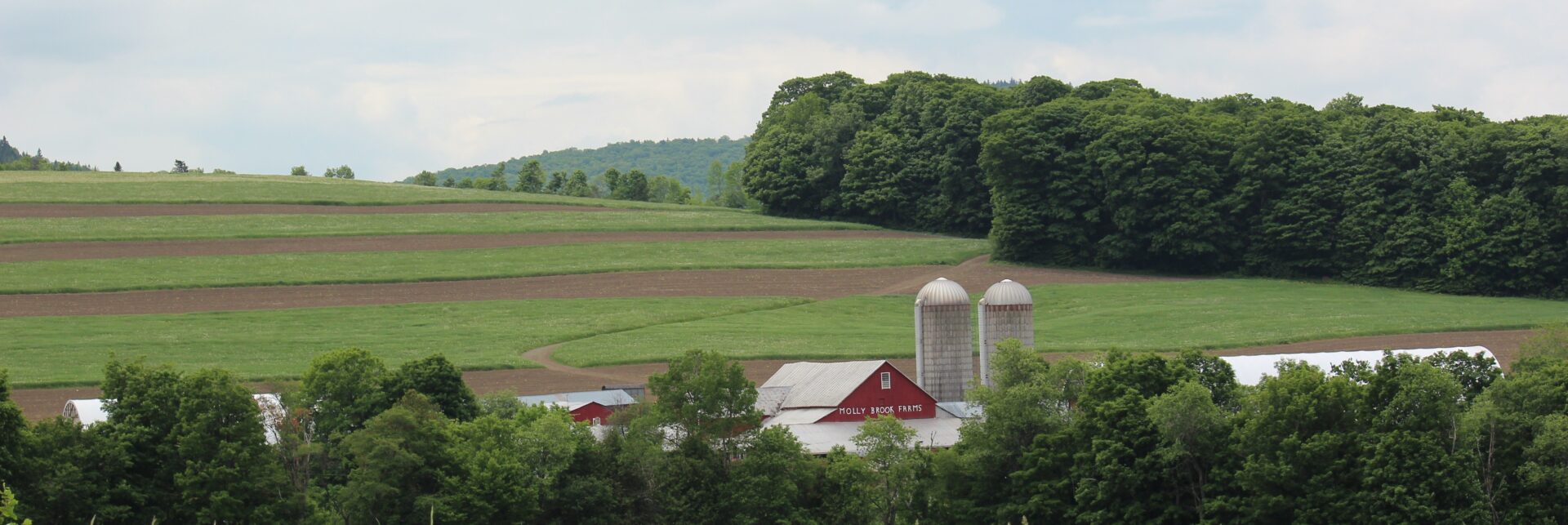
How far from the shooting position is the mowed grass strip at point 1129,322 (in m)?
77.1

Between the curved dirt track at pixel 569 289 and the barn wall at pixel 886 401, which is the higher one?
the curved dirt track at pixel 569 289

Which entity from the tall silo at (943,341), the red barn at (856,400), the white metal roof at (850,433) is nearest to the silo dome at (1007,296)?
the tall silo at (943,341)

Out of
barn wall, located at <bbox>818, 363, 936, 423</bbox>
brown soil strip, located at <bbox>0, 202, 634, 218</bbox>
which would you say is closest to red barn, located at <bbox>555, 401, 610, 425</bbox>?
barn wall, located at <bbox>818, 363, 936, 423</bbox>

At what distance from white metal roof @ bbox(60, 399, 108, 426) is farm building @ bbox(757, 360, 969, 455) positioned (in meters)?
21.1

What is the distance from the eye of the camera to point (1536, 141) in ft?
319

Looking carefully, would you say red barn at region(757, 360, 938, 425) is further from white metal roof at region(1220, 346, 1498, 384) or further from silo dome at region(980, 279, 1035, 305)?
white metal roof at region(1220, 346, 1498, 384)

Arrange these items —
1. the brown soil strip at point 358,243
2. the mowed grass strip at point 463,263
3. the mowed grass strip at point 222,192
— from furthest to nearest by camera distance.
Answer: the mowed grass strip at point 222,192 → the brown soil strip at point 358,243 → the mowed grass strip at point 463,263

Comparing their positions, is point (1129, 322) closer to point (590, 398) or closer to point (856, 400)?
point (856, 400)

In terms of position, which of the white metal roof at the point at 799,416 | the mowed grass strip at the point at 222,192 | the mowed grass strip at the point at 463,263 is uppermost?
the mowed grass strip at the point at 222,192

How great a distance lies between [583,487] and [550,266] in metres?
57.4

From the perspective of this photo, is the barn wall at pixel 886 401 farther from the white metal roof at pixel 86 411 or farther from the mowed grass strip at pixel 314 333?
the white metal roof at pixel 86 411

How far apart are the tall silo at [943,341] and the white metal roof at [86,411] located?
2752cm

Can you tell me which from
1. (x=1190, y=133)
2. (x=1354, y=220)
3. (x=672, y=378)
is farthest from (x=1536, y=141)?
(x=672, y=378)

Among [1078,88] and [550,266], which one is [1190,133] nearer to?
[1078,88]
